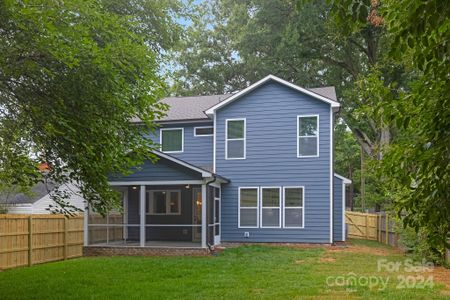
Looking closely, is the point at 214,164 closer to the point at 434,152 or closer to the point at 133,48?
the point at 133,48

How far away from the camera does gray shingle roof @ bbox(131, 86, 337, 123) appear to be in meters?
17.7

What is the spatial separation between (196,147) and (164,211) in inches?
114

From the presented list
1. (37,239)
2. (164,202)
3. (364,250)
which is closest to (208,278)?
(37,239)

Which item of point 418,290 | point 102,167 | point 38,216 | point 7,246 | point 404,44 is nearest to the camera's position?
point 404,44

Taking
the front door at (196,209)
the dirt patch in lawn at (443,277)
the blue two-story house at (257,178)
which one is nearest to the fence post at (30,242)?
the blue two-story house at (257,178)

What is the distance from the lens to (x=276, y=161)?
16.6 meters

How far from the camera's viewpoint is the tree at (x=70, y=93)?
6.18 m

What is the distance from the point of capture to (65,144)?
7277 mm

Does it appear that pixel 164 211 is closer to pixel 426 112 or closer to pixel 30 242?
pixel 30 242

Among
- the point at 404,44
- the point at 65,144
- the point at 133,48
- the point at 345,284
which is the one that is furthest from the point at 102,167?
the point at 404,44

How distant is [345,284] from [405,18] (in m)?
6.78

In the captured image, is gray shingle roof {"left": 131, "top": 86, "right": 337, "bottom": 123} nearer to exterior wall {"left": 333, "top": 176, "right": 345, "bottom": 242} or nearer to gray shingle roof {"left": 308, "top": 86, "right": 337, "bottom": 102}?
gray shingle roof {"left": 308, "top": 86, "right": 337, "bottom": 102}

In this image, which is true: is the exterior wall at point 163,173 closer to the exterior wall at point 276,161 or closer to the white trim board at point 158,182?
the white trim board at point 158,182

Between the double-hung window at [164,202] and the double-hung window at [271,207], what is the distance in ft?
11.4
